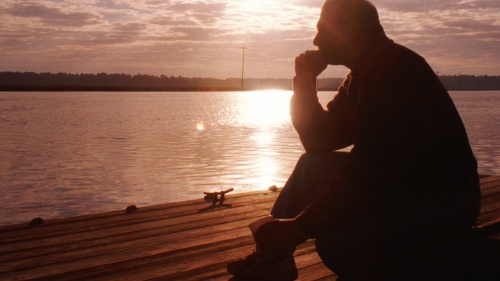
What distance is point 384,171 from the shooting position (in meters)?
2.98

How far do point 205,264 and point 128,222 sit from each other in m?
1.90

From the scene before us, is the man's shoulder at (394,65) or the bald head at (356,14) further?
the bald head at (356,14)

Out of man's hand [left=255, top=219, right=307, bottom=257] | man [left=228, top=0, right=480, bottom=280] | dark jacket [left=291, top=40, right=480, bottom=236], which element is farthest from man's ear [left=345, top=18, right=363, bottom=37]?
man's hand [left=255, top=219, right=307, bottom=257]

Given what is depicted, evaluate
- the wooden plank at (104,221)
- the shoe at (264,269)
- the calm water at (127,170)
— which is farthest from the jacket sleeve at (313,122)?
the calm water at (127,170)

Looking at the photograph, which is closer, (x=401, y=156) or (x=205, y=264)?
(x=401, y=156)

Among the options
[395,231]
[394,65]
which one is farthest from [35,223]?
[394,65]

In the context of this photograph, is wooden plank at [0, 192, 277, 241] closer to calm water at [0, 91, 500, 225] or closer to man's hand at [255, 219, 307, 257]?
man's hand at [255, 219, 307, 257]

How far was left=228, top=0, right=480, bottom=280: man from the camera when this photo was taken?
9.59ft

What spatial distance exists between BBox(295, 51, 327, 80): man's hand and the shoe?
3.64ft

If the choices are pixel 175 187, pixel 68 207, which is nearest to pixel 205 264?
pixel 68 207

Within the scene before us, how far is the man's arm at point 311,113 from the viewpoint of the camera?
3.54 m

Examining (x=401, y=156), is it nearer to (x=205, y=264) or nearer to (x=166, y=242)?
(x=205, y=264)

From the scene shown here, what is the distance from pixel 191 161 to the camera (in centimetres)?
2097

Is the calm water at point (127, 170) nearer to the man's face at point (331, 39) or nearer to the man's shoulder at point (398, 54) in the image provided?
the man's face at point (331, 39)
